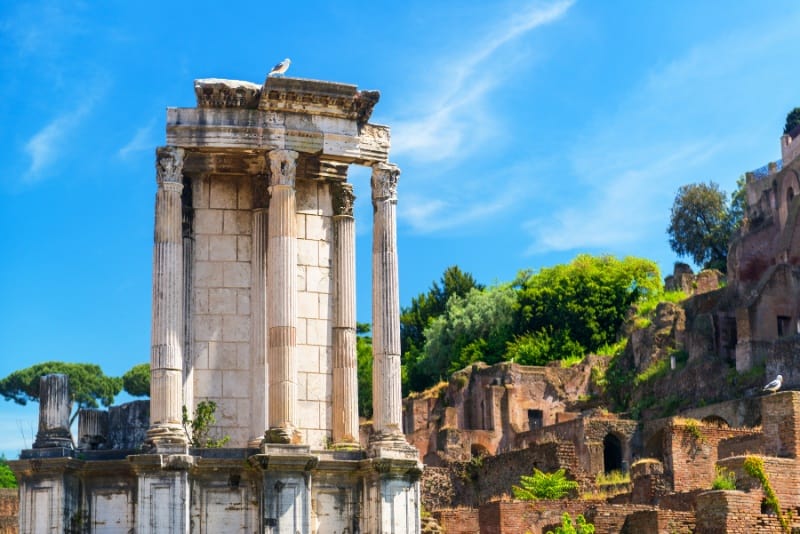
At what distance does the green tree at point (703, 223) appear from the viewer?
98750 mm

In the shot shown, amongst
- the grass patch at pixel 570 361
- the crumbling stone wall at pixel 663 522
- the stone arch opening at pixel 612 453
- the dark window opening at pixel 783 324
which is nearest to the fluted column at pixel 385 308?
the crumbling stone wall at pixel 663 522

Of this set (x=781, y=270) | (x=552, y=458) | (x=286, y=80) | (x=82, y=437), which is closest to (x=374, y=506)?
(x=82, y=437)

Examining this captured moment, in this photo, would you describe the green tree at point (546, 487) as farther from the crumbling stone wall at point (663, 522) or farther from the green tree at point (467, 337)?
the green tree at point (467, 337)

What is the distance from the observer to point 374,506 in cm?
2425

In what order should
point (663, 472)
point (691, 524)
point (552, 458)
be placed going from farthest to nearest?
point (552, 458), point (663, 472), point (691, 524)

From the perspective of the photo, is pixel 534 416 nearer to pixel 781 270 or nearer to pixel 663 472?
pixel 781 270

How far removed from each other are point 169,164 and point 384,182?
3.52 metres

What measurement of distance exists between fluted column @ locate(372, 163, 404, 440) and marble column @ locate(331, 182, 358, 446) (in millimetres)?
375

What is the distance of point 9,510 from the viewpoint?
48625mm

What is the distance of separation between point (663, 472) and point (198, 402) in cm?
2766

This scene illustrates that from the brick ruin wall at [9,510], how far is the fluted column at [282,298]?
2335 cm

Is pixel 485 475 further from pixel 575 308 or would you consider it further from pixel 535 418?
pixel 575 308

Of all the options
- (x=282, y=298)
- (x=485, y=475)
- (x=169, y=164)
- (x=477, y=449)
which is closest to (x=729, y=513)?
(x=282, y=298)

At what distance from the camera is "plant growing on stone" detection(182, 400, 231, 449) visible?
24438mm
